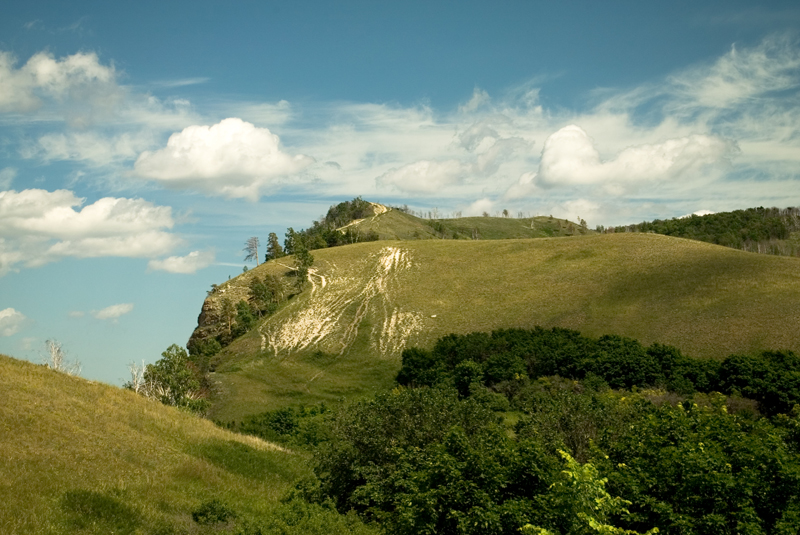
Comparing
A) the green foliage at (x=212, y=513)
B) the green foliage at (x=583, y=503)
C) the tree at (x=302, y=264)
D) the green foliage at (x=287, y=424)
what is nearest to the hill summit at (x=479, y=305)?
the tree at (x=302, y=264)

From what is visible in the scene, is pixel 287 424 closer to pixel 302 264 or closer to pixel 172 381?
pixel 172 381

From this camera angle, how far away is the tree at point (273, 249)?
536 feet

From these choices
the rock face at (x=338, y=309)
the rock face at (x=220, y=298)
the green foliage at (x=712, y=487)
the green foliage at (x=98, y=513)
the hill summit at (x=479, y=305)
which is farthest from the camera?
the rock face at (x=220, y=298)

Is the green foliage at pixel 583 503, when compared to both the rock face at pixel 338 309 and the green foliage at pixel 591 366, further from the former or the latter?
the rock face at pixel 338 309

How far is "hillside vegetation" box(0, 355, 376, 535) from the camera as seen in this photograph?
2612 cm

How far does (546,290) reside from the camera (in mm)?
111562

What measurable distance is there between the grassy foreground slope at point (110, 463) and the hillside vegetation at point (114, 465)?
0.18 feet

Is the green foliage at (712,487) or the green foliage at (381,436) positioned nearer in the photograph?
the green foliage at (712,487)

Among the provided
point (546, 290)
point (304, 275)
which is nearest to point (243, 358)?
point (304, 275)

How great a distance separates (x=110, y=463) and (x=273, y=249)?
135803 mm

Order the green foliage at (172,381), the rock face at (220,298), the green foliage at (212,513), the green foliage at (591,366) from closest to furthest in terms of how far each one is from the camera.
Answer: the green foliage at (212,513) → the green foliage at (591,366) → the green foliage at (172,381) → the rock face at (220,298)

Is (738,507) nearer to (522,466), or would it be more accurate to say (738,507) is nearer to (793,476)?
(793,476)

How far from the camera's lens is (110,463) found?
31609mm

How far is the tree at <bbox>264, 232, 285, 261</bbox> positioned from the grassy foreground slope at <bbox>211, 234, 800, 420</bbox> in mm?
27041
